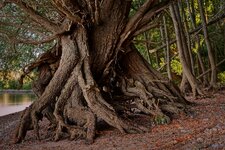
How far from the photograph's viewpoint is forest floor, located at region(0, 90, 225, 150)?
6160 mm

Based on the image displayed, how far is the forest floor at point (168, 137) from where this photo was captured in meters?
6.16

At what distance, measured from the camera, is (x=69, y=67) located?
9.88 meters

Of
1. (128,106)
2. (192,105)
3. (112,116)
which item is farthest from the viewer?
(192,105)

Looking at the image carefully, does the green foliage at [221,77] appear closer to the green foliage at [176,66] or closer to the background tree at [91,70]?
the green foliage at [176,66]

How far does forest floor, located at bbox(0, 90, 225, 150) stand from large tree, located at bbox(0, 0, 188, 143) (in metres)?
0.40

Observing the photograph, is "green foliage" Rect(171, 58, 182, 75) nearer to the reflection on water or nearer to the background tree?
the reflection on water

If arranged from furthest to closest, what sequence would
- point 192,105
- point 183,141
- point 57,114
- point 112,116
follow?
point 192,105
point 57,114
point 112,116
point 183,141

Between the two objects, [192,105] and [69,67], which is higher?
[69,67]

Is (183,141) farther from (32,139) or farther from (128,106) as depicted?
(32,139)

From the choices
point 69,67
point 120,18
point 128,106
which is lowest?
point 128,106

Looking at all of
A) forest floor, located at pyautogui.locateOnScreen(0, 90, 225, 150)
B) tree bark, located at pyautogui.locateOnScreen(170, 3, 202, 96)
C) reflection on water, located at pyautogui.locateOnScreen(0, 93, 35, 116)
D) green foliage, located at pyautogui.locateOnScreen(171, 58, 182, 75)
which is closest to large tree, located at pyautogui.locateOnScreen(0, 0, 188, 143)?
forest floor, located at pyautogui.locateOnScreen(0, 90, 225, 150)

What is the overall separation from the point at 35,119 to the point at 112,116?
203 cm

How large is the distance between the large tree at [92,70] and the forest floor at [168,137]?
0.40m

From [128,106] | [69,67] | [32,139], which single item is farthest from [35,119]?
[128,106]
